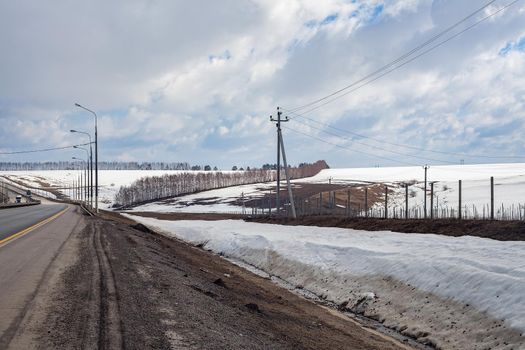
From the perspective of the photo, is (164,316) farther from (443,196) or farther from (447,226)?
(443,196)

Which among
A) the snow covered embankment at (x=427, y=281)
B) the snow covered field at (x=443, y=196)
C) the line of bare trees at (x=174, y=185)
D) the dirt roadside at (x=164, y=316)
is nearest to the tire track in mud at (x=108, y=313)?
the dirt roadside at (x=164, y=316)

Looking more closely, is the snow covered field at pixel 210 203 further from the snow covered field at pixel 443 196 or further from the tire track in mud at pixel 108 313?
the tire track in mud at pixel 108 313

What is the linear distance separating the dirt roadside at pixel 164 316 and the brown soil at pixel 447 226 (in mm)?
9059

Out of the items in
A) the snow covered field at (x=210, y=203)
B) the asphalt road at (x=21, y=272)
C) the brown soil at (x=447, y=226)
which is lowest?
the snow covered field at (x=210, y=203)

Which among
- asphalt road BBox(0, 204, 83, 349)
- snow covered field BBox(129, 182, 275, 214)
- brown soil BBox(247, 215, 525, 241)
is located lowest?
snow covered field BBox(129, 182, 275, 214)

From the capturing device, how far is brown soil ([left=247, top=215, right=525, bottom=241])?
18.2 m

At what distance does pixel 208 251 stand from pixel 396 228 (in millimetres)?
10832

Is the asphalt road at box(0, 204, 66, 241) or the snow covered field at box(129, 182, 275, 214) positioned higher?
the asphalt road at box(0, 204, 66, 241)

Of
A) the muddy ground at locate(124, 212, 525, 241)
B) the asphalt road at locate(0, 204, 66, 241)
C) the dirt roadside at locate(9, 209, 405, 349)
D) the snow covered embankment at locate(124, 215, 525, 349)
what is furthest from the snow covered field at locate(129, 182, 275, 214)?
the dirt roadside at locate(9, 209, 405, 349)

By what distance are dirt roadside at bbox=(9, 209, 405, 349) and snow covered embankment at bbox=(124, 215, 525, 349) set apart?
1298 millimetres

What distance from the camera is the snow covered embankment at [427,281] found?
9805 mm

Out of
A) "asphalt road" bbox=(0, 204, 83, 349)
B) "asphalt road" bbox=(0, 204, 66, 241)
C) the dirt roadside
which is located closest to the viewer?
the dirt roadside

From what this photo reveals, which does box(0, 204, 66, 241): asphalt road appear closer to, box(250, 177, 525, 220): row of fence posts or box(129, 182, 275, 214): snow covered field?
box(250, 177, 525, 220): row of fence posts

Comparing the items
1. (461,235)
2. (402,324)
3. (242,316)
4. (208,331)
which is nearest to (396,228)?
(461,235)
